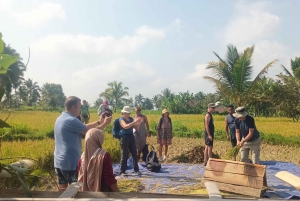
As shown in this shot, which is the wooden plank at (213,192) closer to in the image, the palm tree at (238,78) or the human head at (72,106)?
the human head at (72,106)

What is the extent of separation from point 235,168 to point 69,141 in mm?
2969

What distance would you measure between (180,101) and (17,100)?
4100 centimetres

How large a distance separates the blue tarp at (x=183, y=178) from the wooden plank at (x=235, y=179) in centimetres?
44

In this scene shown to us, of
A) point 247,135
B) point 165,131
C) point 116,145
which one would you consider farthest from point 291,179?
point 116,145

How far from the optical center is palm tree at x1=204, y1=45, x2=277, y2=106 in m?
13.9

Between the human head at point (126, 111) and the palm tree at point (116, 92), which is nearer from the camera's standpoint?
the human head at point (126, 111)

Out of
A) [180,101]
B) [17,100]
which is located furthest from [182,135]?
[180,101]

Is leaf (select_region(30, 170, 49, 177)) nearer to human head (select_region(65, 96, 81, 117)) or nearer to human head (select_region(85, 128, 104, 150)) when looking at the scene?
human head (select_region(85, 128, 104, 150))

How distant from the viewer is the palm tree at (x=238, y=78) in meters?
13.9

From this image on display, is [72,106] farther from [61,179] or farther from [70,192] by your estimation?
[70,192]

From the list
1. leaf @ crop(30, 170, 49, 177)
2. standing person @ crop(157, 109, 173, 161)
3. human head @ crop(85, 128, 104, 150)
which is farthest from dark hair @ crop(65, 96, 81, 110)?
standing person @ crop(157, 109, 173, 161)

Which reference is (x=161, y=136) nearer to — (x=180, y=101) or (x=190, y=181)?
(x=190, y=181)

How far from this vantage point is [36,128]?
14.5 m

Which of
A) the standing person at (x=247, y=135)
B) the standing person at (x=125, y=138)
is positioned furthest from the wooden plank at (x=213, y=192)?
the standing person at (x=125, y=138)
